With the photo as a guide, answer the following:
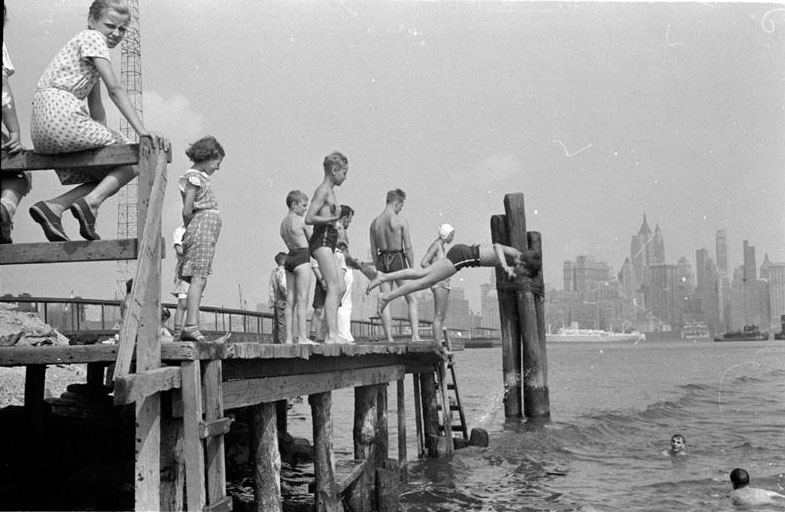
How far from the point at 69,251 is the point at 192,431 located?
1373mm

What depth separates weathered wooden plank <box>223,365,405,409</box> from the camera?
6641 millimetres

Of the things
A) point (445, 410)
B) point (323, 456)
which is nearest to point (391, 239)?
point (445, 410)

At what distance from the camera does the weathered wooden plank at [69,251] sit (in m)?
5.19

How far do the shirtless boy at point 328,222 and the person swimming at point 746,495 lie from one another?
238 inches

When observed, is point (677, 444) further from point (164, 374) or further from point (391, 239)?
point (164, 374)

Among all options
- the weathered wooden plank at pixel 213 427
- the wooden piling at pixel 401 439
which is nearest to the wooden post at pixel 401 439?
the wooden piling at pixel 401 439

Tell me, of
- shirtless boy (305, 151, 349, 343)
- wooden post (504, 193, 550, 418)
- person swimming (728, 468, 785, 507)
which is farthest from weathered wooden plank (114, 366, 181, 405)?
wooden post (504, 193, 550, 418)

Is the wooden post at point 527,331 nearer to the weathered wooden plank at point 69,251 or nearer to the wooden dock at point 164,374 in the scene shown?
the wooden dock at point 164,374

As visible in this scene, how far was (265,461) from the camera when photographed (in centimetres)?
748

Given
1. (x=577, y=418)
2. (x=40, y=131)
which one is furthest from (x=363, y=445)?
(x=577, y=418)

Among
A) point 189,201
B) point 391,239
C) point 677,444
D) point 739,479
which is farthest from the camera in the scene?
point 677,444

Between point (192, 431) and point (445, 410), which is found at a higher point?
point (192, 431)

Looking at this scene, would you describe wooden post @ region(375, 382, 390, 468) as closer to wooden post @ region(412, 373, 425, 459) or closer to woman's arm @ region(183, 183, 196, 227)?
wooden post @ region(412, 373, 425, 459)

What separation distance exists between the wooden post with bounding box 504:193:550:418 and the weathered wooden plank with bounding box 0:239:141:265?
12.5 meters
